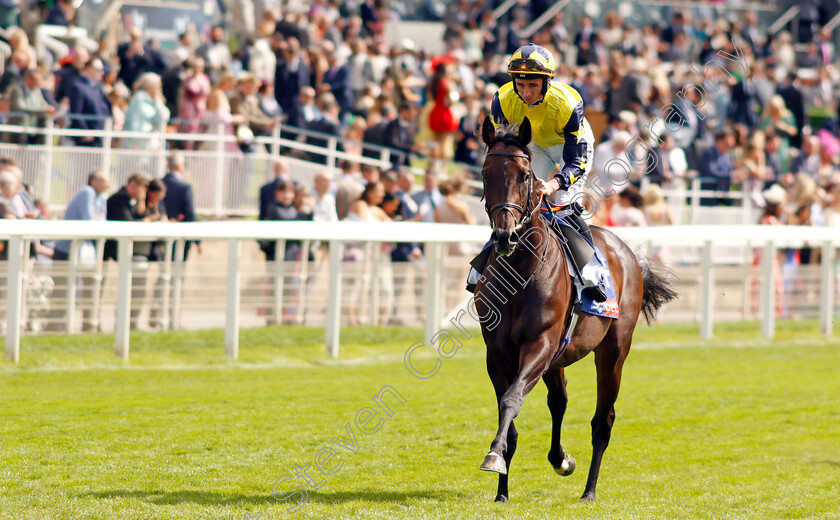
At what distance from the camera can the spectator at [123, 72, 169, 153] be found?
42.9 ft

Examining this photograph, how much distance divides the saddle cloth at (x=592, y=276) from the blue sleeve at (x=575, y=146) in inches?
12.2

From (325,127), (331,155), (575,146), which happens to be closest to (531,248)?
(575,146)

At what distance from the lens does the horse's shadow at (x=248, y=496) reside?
5.47 metres

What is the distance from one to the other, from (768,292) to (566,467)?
7.98 m

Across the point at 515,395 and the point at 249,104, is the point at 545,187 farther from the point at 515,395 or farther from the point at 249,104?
the point at 249,104

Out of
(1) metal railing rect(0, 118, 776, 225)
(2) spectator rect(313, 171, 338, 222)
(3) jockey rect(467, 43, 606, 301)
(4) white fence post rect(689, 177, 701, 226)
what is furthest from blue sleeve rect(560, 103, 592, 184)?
(4) white fence post rect(689, 177, 701, 226)

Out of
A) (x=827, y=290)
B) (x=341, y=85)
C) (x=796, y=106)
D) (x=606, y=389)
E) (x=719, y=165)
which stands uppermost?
(x=796, y=106)

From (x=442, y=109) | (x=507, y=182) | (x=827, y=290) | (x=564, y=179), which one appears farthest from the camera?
(x=442, y=109)

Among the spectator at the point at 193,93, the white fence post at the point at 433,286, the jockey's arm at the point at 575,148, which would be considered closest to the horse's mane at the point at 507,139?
the jockey's arm at the point at 575,148

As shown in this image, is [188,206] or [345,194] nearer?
[188,206]

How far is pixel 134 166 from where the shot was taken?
1281 cm

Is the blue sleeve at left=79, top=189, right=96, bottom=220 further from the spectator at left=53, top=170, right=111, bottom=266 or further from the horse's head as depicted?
the horse's head

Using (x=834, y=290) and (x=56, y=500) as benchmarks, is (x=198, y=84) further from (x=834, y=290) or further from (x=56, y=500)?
(x=56, y=500)

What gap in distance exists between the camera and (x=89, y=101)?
42.9 feet
